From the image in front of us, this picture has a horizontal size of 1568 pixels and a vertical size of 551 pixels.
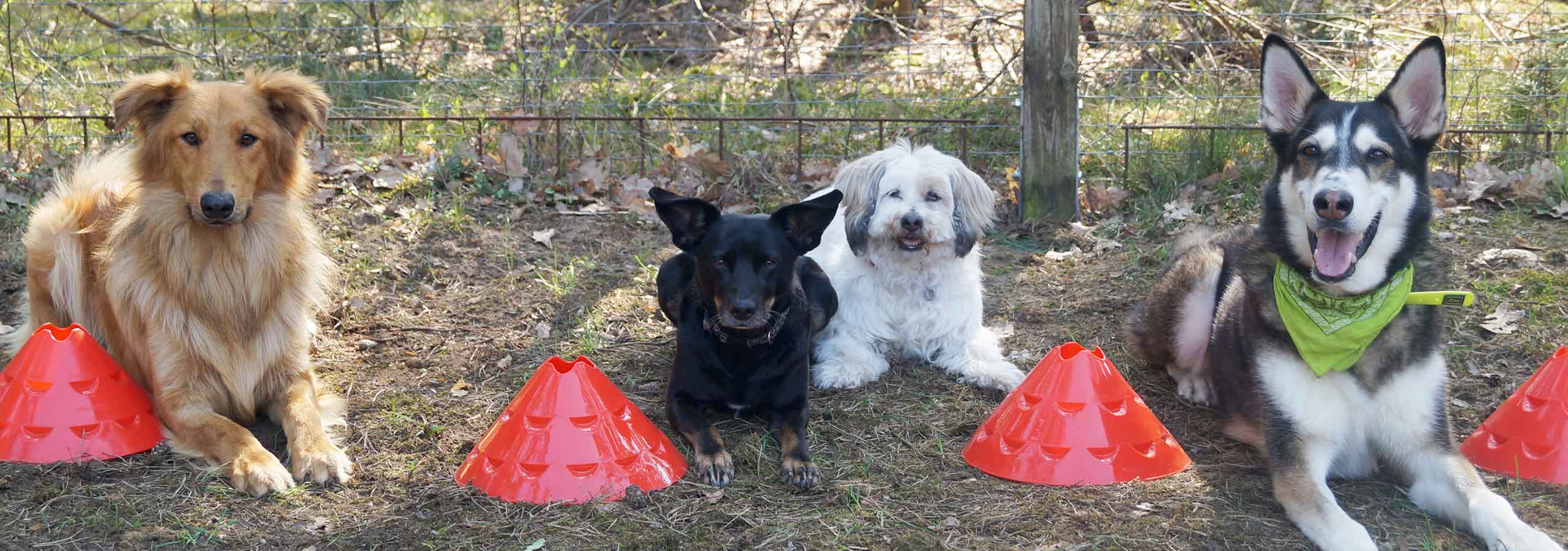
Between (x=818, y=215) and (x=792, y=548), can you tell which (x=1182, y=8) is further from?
(x=792, y=548)

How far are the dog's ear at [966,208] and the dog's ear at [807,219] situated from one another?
88 centimetres

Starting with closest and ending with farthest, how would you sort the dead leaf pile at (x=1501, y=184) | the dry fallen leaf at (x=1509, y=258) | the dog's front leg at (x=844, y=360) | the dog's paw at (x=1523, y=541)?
the dog's paw at (x=1523, y=541), the dog's front leg at (x=844, y=360), the dry fallen leaf at (x=1509, y=258), the dead leaf pile at (x=1501, y=184)

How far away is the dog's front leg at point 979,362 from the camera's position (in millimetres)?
4301

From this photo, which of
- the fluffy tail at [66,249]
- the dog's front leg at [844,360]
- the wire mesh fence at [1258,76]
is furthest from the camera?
the wire mesh fence at [1258,76]

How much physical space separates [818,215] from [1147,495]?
4.42 ft

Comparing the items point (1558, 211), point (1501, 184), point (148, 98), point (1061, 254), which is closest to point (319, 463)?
point (148, 98)

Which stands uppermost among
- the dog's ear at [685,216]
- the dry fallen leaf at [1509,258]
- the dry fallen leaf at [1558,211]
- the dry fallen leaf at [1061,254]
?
the dog's ear at [685,216]

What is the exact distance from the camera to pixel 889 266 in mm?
4605

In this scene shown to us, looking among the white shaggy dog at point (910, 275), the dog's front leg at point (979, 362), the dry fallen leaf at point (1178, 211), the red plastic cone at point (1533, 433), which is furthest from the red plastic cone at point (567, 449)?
the dry fallen leaf at point (1178, 211)

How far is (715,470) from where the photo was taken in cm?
340

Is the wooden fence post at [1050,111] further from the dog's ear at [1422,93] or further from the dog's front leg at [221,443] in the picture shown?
the dog's front leg at [221,443]

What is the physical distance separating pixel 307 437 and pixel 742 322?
145cm

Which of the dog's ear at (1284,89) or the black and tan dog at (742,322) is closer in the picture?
the dog's ear at (1284,89)

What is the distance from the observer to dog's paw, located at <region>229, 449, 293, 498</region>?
3.32 metres
